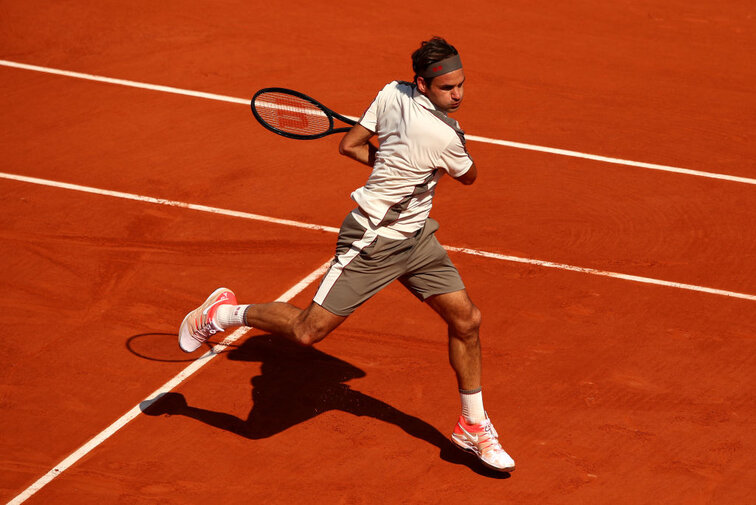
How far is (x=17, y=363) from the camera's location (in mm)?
6949

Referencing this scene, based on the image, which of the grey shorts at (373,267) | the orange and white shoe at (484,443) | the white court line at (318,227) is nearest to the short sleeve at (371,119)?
the grey shorts at (373,267)

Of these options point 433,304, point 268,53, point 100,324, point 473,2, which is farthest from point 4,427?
point 473,2

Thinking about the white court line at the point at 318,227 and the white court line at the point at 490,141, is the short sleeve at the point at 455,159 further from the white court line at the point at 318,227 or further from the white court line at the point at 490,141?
the white court line at the point at 490,141

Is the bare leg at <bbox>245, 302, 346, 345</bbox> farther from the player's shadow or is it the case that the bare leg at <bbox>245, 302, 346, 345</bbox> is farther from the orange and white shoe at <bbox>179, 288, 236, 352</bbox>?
the player's shadow

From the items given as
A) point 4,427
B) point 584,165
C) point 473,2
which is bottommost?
point 4,427

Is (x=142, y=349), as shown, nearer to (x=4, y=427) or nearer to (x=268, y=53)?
(x=4, y=427)

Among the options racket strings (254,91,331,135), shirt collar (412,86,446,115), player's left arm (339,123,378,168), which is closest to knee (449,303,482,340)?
player's left arm (339,123,378,168)

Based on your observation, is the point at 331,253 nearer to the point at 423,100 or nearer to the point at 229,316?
the point at 229,316

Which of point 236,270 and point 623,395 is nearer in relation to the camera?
point 623,395

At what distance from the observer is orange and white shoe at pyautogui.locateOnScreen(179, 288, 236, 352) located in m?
6.32

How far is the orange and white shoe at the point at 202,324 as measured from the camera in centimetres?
632

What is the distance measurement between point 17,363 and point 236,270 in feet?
6.32

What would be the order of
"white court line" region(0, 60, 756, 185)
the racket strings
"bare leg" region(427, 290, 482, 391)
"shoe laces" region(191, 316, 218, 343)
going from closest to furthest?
"bare leg" region(427, 290, 482, 391) → "shoe laces" region(191, 316, 218, 343) → the racket strings → "white court line" region(0, 60, 756, 185)

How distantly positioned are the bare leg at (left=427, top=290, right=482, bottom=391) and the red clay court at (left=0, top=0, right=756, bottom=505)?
0.61m
